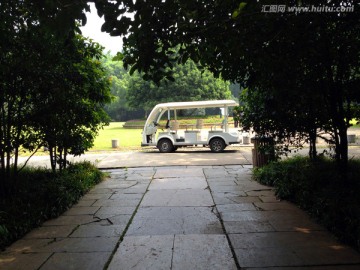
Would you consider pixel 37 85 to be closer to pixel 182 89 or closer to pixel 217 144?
pixel 217 144

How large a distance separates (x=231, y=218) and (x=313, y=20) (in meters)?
3.00

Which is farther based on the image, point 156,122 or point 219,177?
point 156,122

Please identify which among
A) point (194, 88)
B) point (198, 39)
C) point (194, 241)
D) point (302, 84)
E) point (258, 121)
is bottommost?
point (194, 241)

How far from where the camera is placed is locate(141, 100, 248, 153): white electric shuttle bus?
1460 cm

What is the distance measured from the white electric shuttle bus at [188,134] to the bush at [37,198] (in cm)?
704

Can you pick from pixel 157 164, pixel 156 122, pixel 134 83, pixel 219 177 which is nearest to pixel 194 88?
pixel 134 83

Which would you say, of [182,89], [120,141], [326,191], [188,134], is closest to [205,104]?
[188,134]

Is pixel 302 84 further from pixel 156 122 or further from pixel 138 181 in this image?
pixel 156 122

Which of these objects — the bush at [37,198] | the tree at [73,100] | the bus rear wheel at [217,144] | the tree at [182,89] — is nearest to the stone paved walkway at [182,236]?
the bush at [37,198]

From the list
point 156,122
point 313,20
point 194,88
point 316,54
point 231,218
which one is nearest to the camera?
point 313,20

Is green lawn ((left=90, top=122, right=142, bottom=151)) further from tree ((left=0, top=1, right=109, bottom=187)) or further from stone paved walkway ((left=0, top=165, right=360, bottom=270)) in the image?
stone paved walkway ((left=0, top=165, right=360, bottom=270))

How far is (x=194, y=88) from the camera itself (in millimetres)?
39750

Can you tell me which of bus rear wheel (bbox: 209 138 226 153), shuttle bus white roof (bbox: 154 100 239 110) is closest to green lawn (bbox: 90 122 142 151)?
shuttle bus white roof (bbox: 154 100 239 110)

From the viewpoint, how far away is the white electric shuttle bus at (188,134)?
575 inches
